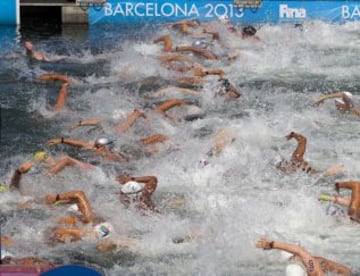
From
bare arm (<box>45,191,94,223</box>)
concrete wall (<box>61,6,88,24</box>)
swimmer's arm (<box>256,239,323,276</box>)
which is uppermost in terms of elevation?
swimmer's arm (<box>256,239,323,276</box>)

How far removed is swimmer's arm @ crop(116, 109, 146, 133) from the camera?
1321cm

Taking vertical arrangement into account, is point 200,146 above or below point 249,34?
below

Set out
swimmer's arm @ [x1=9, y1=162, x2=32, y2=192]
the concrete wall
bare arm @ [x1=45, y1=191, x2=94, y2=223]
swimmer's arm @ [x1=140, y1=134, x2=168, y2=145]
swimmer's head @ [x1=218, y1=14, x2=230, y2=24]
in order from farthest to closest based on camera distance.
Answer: the concrete wall
swimmer's head @ [x1=218, y1=14, x2=230, y2=24]
swimmer's arm @ [x1=140, y1=134, x2=168, y2=145]
swimmer's arm @ [x1=9, y1=162, x2=32, y2=192]
bare arm @ [x1=45, y1=191, x2=94, y2=223]

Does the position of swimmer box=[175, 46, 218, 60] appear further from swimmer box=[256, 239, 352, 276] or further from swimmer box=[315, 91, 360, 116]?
swimmer box=[256, 239, 352, 276]

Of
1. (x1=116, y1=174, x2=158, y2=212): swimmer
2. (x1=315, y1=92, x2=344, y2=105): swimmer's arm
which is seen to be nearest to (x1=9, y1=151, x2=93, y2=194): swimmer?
(x1=116, y1=174, x2=158, y2=212): swimmer

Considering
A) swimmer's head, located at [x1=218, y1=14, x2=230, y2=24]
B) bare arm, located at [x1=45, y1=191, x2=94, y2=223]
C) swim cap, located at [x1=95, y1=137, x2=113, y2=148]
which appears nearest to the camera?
bare arm, located at [x1=45, y1=191, x2=94, y2=223]

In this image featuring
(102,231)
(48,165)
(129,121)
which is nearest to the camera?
(102,231)

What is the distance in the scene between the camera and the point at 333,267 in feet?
26.9

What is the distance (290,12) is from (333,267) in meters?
17.0

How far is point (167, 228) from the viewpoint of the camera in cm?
957

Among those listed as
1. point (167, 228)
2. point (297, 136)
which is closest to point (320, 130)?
point (297, 136)

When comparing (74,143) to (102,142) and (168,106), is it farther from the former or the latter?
(168,106)

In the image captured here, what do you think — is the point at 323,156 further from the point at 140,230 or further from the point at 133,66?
the point at 133,66

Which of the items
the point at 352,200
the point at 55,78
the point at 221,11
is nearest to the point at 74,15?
the point at 221,11
